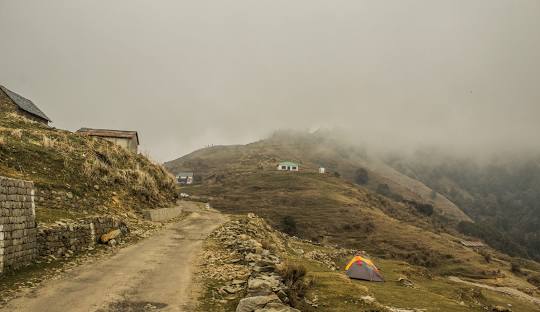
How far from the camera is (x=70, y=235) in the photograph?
60.3ft

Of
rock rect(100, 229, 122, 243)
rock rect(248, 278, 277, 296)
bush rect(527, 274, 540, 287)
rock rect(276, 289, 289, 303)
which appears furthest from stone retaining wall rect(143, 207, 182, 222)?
bush rect(527, 274, 540, 287)

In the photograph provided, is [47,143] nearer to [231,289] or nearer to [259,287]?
[231,289]

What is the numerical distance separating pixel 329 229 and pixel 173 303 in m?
104

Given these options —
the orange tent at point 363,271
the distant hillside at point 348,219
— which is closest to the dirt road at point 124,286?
the orange tent at point 363,271

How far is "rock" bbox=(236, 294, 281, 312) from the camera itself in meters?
11.4

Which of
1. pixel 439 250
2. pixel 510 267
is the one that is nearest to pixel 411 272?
pixel 439 250

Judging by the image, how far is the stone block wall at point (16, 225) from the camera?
13.6m

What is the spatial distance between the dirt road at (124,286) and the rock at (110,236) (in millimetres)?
1275

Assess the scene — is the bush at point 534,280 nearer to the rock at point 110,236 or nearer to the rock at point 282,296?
the rock at point 110,236

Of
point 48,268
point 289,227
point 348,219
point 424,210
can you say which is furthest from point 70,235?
point 424,210

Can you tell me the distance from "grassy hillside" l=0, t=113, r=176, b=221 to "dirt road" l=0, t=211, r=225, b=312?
486 cm

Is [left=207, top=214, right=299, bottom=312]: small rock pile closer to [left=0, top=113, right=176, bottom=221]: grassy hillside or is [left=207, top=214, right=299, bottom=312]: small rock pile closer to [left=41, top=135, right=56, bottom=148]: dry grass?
[left=0, top=113, right=176, bottom=221]: grassy hillside

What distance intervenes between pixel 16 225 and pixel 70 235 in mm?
4091

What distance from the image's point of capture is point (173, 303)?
1245 cm
